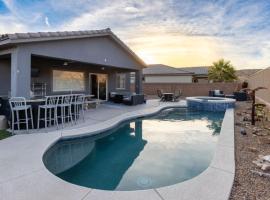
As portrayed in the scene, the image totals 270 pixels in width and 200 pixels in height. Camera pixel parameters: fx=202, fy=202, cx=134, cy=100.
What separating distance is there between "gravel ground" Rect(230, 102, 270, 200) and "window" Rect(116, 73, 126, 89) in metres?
13.7

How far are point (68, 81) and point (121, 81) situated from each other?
6617 millimetres

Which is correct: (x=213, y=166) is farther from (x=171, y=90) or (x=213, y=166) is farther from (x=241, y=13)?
(x=171, y=90)

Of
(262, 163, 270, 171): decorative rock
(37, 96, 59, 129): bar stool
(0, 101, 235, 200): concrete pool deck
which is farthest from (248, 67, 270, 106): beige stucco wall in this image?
(37, 96, 59, 129): bar stool


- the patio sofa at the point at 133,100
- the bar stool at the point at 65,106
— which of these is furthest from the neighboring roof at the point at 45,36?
the patio sofa at the point at 133,100

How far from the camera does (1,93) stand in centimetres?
1215

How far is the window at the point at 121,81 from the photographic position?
20297mm

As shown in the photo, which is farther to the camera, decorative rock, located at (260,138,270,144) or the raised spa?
the raised spa

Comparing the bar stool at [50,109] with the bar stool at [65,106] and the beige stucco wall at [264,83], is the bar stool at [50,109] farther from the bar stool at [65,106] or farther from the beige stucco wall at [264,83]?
the beige stucco wall at [264,83]

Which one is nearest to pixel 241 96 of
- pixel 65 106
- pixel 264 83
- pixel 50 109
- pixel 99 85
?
pixel 264 83

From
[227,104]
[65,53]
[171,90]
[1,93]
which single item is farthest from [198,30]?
[1,93]

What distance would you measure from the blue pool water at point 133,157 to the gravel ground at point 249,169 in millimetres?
962

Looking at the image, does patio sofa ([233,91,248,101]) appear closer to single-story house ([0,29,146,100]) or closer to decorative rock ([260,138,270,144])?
single-story house ([0,29,146,100])

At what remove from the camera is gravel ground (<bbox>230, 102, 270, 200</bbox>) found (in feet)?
12.5

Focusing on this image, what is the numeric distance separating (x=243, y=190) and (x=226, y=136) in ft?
A: 13.3
